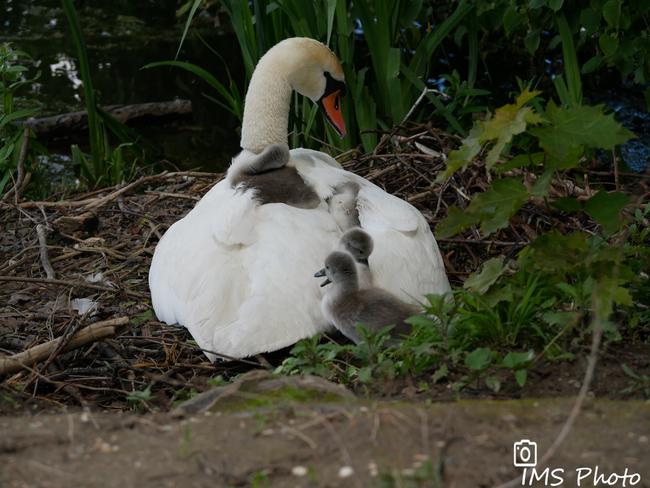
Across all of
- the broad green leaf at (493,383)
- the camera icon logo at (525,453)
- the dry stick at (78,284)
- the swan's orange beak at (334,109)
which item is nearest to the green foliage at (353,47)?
the swan's orange beak at (334,109)

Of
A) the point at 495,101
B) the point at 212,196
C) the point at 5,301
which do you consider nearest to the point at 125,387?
the point at 212,196

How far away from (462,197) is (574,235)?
72.8 inches

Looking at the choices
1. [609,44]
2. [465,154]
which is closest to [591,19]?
[609,44]

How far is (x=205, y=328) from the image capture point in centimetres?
313

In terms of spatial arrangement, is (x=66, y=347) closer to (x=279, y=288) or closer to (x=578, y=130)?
(x=279, y=288)

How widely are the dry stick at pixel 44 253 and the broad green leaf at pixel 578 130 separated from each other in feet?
9.85

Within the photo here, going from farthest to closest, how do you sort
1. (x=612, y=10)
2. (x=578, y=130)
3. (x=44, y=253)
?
1. (x=44, y=253)
2. (x=612, y=10)
3. (x=578, y=130)

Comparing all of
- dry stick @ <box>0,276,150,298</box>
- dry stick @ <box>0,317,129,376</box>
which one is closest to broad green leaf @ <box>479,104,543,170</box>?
dry stick @ <box>0,317,129,376</box>

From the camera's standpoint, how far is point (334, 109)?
15.3 feet

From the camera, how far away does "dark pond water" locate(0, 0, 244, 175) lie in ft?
28.8

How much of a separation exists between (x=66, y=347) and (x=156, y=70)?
8.20 meters

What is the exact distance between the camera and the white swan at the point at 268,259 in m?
3.06

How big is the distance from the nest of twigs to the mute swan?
15.9 inches

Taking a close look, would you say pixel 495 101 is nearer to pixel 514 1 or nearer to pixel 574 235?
pixel 514 1
